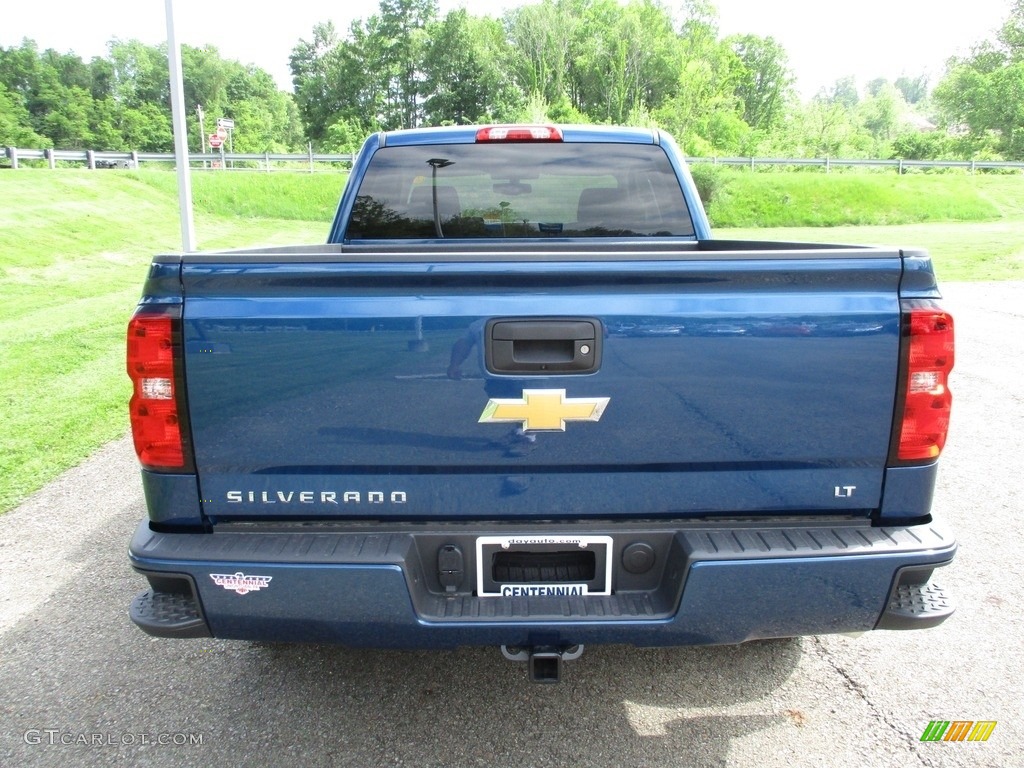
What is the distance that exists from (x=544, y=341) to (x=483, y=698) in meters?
1.52

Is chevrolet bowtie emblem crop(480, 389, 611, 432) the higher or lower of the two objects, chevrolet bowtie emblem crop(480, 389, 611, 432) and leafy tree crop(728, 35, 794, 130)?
the lower

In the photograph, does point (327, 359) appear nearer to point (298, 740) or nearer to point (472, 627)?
point (472, 627)

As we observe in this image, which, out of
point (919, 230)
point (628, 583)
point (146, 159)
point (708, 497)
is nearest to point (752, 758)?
point (628, 583)

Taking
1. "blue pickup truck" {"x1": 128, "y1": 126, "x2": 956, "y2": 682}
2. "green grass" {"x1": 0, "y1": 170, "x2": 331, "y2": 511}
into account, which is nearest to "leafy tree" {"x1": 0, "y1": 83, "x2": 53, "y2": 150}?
"green grass" {"x1": 0, "y1": 170, "x2": 331, "y2": 511}

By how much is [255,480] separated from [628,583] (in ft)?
3.73

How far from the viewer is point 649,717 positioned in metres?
2.62

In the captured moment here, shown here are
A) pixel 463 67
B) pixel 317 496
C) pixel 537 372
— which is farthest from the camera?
pixel 463 67

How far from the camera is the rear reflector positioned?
3.79 m

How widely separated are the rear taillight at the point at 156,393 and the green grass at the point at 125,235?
341 cm

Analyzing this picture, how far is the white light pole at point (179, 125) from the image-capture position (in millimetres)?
9672

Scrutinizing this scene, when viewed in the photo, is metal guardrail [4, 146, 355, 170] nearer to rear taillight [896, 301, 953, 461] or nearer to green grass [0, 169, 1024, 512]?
green grass [0, 169, 1024, 512]

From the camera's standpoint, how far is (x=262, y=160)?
120 ft
